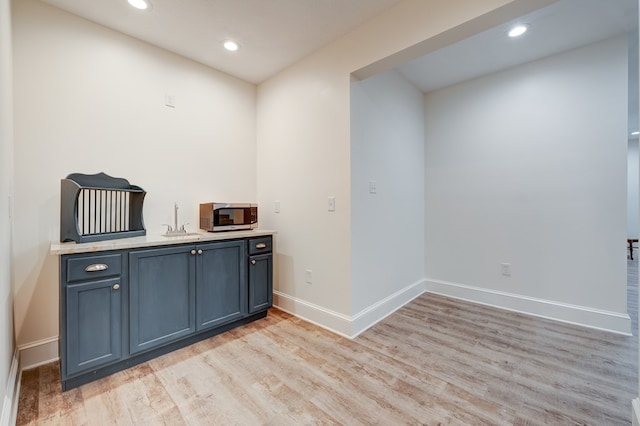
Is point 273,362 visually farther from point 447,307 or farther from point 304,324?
point 447,307

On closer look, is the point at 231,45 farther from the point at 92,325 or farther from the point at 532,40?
the point at 532,40

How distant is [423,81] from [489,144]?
1073 mm

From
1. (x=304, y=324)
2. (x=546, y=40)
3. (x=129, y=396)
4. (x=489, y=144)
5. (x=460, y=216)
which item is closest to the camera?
(x=129, y=396)

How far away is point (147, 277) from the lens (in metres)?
1.98

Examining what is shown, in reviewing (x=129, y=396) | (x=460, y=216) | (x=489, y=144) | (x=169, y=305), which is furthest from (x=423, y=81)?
(x=129, y=396)

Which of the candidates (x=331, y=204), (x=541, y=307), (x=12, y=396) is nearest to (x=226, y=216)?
(x=331, y=204)

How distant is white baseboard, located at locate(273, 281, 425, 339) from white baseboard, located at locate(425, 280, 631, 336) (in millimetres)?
590

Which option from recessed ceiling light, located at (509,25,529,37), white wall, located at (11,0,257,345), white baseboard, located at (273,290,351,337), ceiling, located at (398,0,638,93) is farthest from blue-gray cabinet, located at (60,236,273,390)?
recessed ceiling light, located at (509,25,529,37)

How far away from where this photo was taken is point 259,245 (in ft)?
8.80

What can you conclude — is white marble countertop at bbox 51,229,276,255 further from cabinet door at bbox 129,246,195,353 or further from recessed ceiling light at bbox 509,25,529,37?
recessed ceiling light at bbox 509,25,529,37

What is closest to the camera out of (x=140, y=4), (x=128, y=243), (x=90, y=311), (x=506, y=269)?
(x=90, y=311)

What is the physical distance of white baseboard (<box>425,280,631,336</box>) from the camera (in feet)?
8.02

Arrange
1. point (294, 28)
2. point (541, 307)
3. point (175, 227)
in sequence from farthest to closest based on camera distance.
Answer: point (541, 307) < point (175, 227) < point (294, 28)

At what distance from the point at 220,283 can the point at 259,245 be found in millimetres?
503
